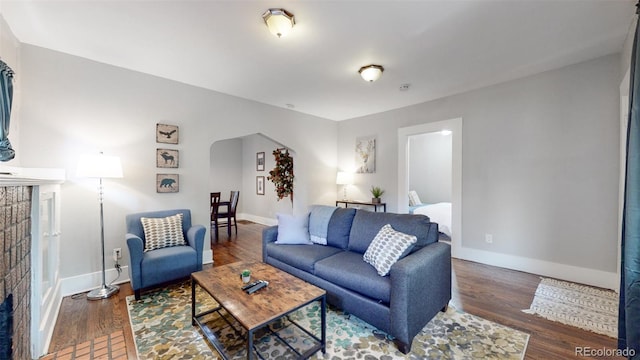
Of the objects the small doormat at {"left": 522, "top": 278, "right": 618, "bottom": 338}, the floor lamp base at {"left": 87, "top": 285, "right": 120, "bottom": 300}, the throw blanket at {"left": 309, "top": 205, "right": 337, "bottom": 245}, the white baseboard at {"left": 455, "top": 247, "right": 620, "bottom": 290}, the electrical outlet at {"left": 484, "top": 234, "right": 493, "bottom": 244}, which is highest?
the throw blanket at {"left": 309, "top": 205, "right": 337, "bottom": 245}

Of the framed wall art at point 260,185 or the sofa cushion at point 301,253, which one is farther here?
the framed wall art at point 260,185

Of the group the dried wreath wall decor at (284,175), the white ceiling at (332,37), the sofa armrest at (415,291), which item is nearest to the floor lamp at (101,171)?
the white ceiling at (332,37)

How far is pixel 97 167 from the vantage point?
8.72 ft

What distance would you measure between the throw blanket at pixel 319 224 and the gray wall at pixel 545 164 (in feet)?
7.67

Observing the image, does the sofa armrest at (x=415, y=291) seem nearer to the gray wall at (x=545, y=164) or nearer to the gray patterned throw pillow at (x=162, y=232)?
the gray wall at (x=545, y=164)

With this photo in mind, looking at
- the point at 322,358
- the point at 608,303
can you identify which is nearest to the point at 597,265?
the point at 608,303

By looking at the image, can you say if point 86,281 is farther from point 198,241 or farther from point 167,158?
point 167,158

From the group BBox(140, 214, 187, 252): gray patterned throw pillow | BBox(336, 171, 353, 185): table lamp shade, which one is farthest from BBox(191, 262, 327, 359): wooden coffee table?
BBox(336, 171, 353, 185): table lamp shade

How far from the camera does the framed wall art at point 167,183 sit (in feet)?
11.4

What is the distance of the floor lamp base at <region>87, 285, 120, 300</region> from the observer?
2.72m

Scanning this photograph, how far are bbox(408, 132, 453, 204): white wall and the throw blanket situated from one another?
4.95 meters

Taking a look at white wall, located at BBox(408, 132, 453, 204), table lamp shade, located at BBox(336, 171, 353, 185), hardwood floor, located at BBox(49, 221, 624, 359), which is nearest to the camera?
hardwood floor, located at BBox(49, 221, 624, 359)

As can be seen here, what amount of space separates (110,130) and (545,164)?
18.1 ft

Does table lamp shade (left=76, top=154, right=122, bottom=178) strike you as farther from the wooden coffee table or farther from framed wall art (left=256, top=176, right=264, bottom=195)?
framed wall art (left=256, top=176, right=264, bottom=195)
